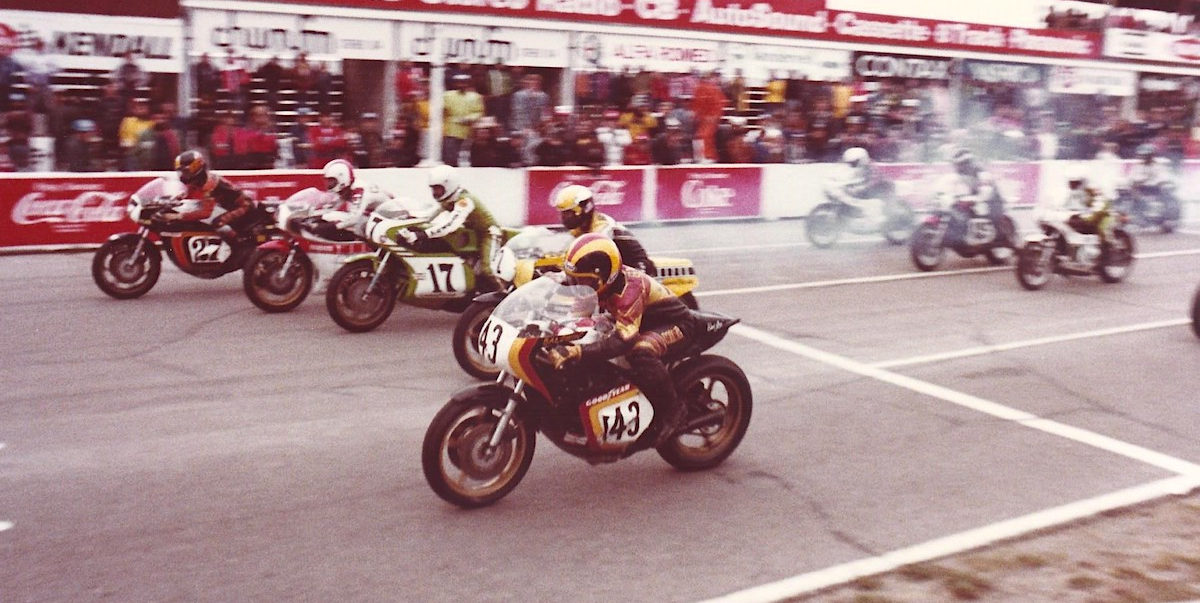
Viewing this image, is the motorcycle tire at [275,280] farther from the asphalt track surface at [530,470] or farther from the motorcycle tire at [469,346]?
the motorcycle tire at [469,346]

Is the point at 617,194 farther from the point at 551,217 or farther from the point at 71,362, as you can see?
the point at 71,362

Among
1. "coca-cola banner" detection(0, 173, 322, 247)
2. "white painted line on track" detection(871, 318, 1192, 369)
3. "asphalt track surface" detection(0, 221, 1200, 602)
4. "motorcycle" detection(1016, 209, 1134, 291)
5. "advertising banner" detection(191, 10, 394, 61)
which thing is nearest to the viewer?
"asphalt track surface" detection(0, 221, 1200, 602)

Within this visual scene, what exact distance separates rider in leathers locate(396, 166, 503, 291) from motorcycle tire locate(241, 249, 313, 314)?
5.31 ft

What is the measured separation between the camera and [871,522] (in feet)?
21.4

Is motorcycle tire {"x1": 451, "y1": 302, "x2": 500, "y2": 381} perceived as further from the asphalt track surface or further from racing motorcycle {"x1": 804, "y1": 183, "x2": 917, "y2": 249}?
racing motorcycle {"x1": 804, "y1": 183, "x2": 917, "y2": 249}

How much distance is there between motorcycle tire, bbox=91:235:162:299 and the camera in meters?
12.1

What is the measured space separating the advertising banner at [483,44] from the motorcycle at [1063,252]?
1071cm

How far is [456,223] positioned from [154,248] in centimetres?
351

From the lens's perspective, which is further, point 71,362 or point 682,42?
point 682,42

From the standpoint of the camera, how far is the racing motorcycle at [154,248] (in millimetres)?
12195

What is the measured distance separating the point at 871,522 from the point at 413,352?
5086mm

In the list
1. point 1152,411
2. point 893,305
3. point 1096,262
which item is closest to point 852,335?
point 893,305

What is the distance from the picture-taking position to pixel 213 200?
12484mm

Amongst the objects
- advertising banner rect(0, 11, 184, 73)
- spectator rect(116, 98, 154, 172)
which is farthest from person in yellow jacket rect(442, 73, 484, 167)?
spectator rect(116, 98, 154, 172)
